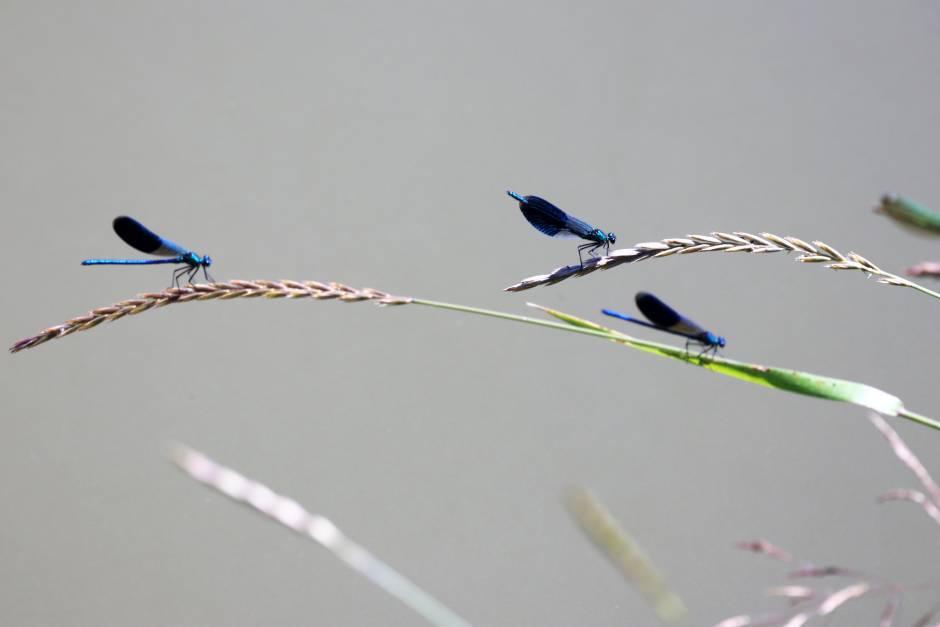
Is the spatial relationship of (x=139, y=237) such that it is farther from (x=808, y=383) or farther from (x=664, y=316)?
(x=808, y=383)

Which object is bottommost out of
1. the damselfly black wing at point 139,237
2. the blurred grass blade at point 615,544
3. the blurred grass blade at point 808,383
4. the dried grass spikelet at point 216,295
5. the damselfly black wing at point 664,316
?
the blurred grass blade at point 615,544

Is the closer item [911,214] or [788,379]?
[911,214]

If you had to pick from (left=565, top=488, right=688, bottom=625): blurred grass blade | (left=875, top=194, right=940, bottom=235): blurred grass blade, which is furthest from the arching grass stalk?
(left=565, top=488, right=688, bottom=625): blurred grass blade

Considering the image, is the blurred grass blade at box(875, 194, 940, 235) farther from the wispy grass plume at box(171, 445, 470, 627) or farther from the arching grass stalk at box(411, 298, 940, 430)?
the wispy grass plume at box(171, 445, 470, 627)

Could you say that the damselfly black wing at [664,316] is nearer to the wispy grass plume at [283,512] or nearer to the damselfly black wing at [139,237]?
the wispy grass plume at [283,512]

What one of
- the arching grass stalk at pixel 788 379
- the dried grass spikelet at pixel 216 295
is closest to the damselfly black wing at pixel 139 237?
the dried grass spikelet at pixel 216 295

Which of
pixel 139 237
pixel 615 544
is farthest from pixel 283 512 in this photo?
pixel 139 237
